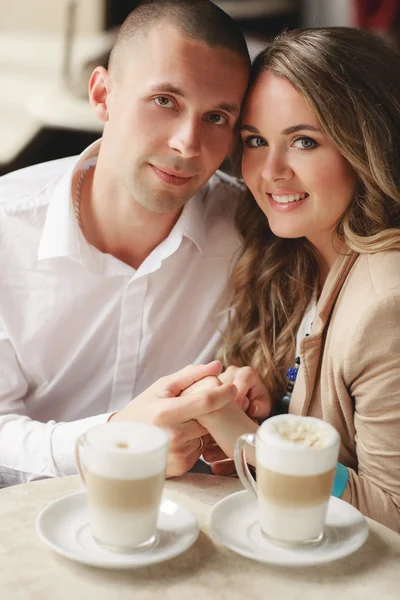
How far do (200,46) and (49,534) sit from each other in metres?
1.05

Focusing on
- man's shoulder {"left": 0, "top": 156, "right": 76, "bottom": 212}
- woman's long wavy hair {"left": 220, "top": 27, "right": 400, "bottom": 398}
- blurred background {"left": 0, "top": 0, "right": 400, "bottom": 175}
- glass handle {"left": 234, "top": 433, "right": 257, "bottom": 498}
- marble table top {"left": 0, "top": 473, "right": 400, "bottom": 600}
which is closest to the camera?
marble table top {"left": 0, "top": 473, "right": 400, "bottom": 600}

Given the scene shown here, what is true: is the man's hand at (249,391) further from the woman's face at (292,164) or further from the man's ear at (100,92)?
the man's ear at (100,92)

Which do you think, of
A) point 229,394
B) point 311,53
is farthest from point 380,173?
point 229,394

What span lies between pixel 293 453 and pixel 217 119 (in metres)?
0.89

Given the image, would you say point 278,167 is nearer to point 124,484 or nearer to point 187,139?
point 187,139

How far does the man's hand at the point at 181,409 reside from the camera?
4.28ft

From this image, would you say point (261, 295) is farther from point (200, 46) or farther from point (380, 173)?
point (200, 46)

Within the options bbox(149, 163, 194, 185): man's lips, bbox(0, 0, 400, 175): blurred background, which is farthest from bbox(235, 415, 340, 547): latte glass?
bbox(0, 0, 400, 175): blurred background

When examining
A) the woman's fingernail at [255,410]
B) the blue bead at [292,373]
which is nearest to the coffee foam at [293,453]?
the woman's fingernail at [255,410]

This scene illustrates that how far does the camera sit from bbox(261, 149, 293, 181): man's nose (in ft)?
5.18

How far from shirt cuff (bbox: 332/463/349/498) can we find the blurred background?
6.81ft

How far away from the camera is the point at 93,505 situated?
3.38ft

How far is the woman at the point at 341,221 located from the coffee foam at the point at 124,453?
1.13ft

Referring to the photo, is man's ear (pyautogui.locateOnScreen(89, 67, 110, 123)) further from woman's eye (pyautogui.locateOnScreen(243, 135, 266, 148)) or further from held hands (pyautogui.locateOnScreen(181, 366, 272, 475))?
held hands (pyautogui.locateOnScreen(181, 366, 272, 475))
